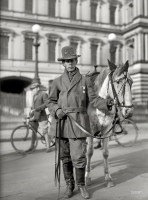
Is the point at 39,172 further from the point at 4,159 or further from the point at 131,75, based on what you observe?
the point at 131,75

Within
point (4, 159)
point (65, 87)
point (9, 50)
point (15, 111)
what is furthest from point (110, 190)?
point (9, 50)

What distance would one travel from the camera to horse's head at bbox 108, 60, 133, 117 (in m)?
3.84

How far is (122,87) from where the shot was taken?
12.9 ft

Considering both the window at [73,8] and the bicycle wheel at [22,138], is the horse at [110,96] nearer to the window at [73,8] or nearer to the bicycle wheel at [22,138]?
the window at [73,8]

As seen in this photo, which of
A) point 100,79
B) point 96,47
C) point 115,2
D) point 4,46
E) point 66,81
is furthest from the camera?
point 4,46

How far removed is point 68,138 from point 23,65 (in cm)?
1642

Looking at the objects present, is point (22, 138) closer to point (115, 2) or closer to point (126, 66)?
point (115, 2)

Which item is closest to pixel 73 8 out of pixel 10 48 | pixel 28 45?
pixel 28 45

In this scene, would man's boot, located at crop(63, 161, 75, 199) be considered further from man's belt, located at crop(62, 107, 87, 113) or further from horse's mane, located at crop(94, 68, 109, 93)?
horse's mane, located at crop(94, 68, 109, 93)

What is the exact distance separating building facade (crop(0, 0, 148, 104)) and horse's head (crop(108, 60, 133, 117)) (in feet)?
0.58

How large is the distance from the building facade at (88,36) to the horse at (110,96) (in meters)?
0.22

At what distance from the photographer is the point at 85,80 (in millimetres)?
3693

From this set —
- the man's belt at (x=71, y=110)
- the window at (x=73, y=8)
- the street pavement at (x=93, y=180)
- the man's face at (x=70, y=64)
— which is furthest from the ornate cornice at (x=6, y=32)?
the man's belt at (x=71, y=110)

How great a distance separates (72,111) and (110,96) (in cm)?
90
